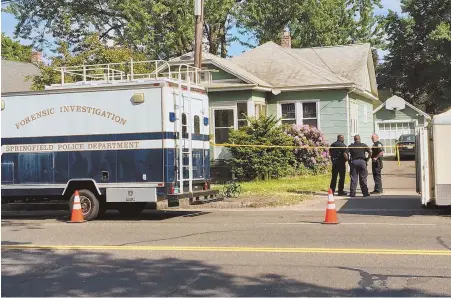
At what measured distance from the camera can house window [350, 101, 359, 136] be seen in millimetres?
28469

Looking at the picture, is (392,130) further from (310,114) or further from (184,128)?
(184,128)

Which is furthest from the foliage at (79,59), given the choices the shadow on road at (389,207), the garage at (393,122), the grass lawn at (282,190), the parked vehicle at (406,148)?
the garage at (393,122)

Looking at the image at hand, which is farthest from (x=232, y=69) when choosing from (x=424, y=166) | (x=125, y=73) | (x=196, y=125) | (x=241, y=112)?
(x=424, y=166)

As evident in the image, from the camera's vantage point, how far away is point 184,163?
1383 centimetres

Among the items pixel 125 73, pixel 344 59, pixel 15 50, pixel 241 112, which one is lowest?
pixel 241 112

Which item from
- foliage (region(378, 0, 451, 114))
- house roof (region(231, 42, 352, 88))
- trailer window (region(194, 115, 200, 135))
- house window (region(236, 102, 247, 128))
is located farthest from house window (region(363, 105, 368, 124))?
trailer window (region(194, 115, 200, 135))

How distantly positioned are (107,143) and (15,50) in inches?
1782

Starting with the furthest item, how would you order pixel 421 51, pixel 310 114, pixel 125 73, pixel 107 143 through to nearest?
pixel 421 51 → pixel 310 114 → pixel 125 73 → pixel 107 143

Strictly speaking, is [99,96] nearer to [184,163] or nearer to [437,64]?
[184,163]

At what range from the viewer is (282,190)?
19.0 m

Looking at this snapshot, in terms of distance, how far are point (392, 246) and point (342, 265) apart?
1.70m

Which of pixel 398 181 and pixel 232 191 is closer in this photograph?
pixel 232 191

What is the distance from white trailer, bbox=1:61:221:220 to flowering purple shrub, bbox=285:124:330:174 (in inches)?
379

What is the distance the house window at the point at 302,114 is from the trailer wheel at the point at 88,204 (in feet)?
45.8
